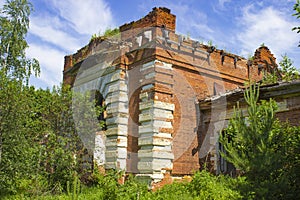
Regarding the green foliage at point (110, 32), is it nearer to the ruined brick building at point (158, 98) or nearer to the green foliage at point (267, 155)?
the ruined brick building at point (158, 98)

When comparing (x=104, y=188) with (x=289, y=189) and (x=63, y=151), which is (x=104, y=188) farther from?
(x=289, y=189)

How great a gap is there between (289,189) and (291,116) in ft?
11.5

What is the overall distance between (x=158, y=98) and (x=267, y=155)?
486cm

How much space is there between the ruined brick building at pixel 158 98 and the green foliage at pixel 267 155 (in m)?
3.78

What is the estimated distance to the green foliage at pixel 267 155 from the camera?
679 centimetres

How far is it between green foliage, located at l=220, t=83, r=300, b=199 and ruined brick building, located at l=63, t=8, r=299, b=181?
3.78m

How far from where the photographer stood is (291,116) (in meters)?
9.82

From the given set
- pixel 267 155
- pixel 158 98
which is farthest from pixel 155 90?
pixel 267 155

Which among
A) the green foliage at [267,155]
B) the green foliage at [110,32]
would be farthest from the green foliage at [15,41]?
the green foliage at [267,155]

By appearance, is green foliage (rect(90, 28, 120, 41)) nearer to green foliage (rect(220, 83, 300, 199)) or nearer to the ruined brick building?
the ruined brick building

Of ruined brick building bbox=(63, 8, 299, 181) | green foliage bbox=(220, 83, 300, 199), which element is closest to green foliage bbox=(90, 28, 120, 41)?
ruined brick building bbox=(63, 8, 299, 181)

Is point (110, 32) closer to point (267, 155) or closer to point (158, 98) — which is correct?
point (158, 98)

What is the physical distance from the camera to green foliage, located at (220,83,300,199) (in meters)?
6.79

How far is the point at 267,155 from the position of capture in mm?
6898
